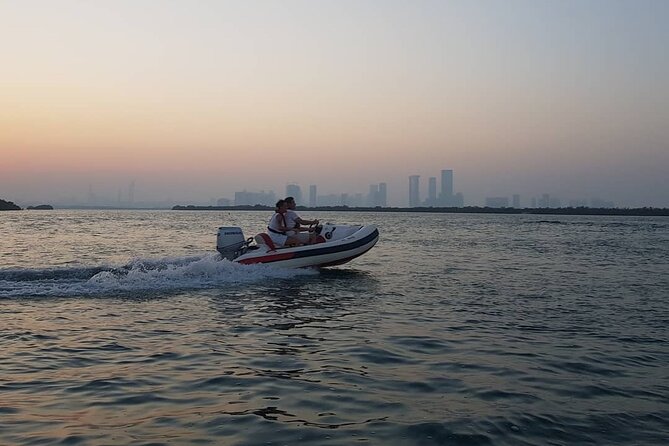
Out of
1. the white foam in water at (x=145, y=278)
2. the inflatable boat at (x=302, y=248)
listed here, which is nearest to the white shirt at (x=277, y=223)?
the inflatable boat at (x=302, y=248)

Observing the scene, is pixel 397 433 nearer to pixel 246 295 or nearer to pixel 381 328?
pixel 381 328

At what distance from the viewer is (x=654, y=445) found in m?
4.32

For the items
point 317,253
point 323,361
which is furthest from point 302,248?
point 323,361

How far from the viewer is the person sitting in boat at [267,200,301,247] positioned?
1522 cm

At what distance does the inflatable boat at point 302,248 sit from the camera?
1496 centimetres

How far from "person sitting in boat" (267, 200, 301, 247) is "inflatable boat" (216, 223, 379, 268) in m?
0.17

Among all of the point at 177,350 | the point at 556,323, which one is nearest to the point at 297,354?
the point at 177,350

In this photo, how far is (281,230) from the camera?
15.4 m

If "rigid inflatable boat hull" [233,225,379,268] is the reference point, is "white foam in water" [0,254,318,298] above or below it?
below

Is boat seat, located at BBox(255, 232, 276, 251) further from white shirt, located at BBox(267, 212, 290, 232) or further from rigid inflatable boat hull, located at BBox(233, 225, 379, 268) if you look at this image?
white shirt, located at BBox(267, 212, 290, 232)

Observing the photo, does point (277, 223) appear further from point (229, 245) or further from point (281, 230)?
point (229, 245)

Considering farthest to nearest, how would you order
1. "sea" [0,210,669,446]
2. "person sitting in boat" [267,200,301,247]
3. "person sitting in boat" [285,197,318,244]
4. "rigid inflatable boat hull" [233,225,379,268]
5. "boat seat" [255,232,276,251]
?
"person sitting in boat" [285,197,318,244] → "person sitting in boat" [267,200,301,247] → "boat seat" [255,232,276,251] → "rigid inflatable boat hull" [233,225,379,268] → "sea" [0,210,669,446]

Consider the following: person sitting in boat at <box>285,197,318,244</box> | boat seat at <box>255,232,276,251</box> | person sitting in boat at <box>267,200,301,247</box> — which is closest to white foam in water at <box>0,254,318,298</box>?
boat seat at <box>255,232,276,251</box>

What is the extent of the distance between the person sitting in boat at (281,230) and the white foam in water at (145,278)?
0.75 meters
